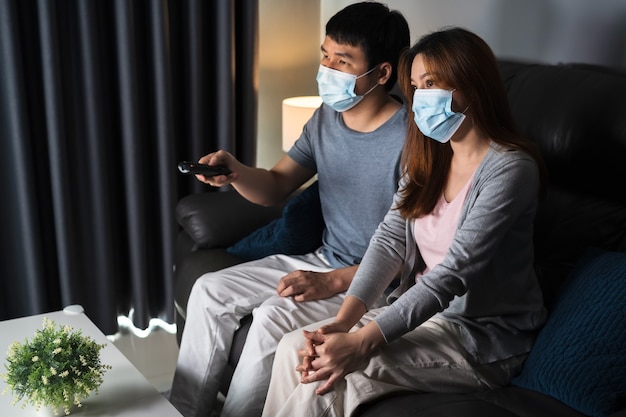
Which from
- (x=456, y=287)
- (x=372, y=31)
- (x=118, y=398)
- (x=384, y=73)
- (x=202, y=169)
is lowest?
(x=118, y=398)

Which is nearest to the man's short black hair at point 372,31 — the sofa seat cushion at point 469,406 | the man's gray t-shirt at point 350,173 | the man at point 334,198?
the man at point 334,198

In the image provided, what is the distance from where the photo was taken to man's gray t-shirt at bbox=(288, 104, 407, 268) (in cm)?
185

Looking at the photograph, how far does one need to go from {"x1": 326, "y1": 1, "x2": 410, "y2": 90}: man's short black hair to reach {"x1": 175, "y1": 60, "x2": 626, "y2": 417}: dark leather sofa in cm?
32

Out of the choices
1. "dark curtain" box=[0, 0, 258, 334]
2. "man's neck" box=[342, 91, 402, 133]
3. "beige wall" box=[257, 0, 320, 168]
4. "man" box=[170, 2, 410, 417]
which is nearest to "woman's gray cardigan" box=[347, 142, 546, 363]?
"man" box=[170, 2, 410, 417]

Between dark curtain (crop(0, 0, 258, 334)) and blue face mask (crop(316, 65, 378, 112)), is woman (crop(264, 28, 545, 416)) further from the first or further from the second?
dark curtain (crop(0, 0, 258, 334))

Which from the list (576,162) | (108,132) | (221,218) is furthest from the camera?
(108,132)

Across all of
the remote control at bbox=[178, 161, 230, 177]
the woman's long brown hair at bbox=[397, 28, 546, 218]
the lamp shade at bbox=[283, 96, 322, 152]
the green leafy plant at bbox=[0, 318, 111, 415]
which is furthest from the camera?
the lamp shade at bbox=[283, 96, 322, 152]

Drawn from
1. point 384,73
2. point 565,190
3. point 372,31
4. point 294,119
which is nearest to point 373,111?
point 384,73

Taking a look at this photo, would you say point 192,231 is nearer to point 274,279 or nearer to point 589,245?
point 274,279

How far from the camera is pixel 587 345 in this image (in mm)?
1395

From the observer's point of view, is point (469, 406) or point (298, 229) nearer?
point (469, 406)

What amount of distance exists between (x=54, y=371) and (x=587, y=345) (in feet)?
3.24

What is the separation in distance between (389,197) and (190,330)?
0.61 m

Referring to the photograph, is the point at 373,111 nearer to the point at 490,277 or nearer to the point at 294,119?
the point at 490,277
